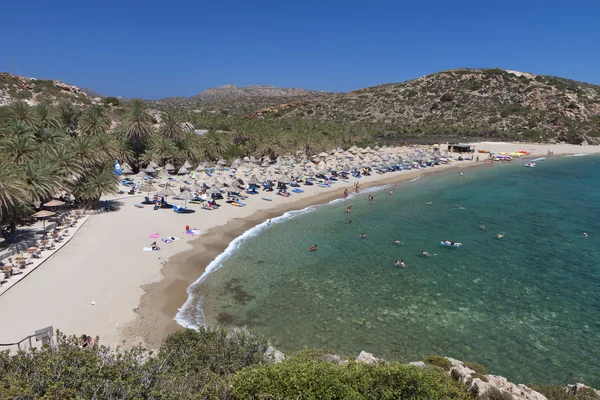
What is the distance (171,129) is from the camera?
173ft

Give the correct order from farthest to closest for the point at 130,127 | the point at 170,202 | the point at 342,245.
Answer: the point at 130,127, the point at 170,202, the point at 342,245

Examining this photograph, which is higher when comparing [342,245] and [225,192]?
[225,192]

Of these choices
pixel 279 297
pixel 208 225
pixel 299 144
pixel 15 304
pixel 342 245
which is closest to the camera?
pixel 15 304

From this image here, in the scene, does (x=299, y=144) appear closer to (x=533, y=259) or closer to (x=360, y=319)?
(x=533, y=259)

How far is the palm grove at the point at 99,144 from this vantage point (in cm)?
2581

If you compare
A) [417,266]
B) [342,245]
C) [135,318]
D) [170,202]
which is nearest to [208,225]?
[170,202]

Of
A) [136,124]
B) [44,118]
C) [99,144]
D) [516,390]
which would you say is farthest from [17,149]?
[516,390]

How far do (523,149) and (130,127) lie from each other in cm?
8832

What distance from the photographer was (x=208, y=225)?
31.9 m

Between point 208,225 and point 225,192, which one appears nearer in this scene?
point 208,225

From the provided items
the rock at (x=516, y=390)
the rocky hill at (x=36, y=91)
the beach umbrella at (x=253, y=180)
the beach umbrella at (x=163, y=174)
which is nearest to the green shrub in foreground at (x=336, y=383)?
the rock at (x=516, y=390)

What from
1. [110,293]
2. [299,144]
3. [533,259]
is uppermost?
[299,144]

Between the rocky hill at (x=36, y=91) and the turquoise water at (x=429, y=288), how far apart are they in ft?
204

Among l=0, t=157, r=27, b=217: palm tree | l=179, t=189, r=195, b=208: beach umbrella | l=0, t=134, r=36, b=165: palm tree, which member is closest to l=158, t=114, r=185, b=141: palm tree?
l=179, t=189, r=195, b=208: beach umbrella
